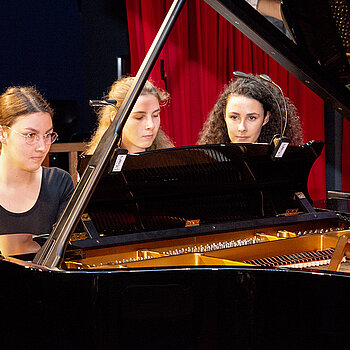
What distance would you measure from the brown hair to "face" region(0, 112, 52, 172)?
0.02 meters

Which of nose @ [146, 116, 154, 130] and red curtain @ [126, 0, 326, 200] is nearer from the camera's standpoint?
nose @ [146, 116, 154, 130]

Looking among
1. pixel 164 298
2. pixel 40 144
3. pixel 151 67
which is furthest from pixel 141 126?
pixel 164 298

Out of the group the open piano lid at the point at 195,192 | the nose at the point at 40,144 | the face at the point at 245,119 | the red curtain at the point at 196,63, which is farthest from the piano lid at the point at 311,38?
the red curtain at the point at 196,63

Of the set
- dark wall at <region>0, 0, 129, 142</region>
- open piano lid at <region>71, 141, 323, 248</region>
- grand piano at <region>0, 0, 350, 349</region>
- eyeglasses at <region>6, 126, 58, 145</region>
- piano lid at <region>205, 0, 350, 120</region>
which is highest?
dark wall at <region>0, 0, 129, 142</region>

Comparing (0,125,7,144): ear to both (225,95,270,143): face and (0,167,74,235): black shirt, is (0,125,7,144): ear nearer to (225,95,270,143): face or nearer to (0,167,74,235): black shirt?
(0,167,74,235): black shirt

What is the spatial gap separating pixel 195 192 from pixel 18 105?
774 mm

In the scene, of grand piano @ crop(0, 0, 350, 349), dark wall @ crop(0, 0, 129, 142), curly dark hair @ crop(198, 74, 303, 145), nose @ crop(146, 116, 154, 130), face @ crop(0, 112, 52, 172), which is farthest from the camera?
dark wall @ crop(0, 0, 129, 142)

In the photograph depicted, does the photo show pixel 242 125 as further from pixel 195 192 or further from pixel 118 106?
pixel 195 192

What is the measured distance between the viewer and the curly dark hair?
10.4 ft

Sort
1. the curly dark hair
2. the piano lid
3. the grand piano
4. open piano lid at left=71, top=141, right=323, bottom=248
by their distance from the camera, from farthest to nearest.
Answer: the curly dark hair, open piano lid at left=71, top=141, right=323, bottom=248, the piano lid, the grand piano

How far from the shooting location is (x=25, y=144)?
2262 mm

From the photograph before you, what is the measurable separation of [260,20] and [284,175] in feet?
2.31

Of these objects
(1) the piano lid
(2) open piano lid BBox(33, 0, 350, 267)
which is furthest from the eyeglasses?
(1) the piano lid

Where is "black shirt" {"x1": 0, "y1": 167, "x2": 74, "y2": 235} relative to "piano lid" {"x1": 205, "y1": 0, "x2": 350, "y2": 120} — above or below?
below
